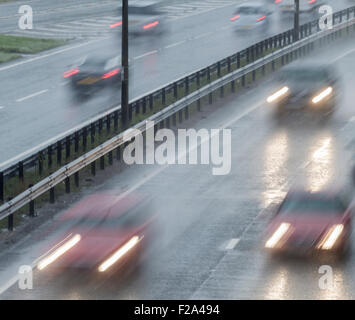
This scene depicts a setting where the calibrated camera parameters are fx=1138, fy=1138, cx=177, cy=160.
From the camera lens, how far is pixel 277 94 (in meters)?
43.5

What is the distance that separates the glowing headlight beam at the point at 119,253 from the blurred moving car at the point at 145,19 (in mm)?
40970

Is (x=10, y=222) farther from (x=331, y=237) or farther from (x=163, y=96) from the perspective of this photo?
(x=163, y=96)

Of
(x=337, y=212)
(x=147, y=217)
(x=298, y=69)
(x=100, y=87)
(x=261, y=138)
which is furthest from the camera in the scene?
(x=100, y=87)

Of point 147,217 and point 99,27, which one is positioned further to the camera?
point 99,27

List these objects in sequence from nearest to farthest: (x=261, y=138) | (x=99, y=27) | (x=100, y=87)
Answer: (x=261, y=138)
(x=100, y=87)
(x=99, y=27)

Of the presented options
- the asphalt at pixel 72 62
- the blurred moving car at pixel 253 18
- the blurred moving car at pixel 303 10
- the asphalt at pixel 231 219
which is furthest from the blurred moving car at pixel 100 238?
the blurred moving car at pixel 303 10

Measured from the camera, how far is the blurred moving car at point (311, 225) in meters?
23.8

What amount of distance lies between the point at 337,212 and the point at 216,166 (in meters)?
9.32

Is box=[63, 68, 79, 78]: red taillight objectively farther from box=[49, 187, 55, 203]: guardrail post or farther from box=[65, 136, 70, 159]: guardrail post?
box=[49, 187, 55, 203]: guardrail post

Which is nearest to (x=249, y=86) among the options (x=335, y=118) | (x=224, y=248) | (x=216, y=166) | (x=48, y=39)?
(x=335, y=118)

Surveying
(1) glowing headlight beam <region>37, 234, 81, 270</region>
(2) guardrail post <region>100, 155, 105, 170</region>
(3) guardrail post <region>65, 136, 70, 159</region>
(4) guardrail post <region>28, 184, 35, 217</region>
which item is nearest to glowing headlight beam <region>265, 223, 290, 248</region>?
(1) glowing headlight beam <region>37, 234, 81, 270</region>

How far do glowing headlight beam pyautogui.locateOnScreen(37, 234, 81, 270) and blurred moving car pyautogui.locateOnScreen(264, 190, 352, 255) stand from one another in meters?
4.35
